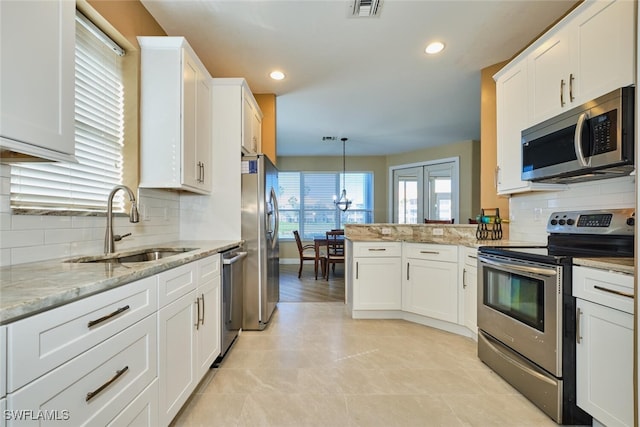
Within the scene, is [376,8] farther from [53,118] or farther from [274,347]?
[274,347]

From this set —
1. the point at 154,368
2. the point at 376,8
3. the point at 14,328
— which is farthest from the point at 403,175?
the point at 14,328

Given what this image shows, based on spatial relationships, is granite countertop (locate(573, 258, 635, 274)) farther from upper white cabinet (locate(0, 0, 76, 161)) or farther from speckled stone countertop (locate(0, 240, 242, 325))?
upper white cabinet (locate(0, 0, 76, 161))

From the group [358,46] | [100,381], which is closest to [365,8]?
[358,46]

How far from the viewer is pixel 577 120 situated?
1.71m

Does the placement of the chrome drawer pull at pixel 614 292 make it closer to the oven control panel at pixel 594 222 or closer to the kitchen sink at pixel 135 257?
the oven control panel at pixel 594 222

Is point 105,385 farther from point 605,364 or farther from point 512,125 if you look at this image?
point 512,125

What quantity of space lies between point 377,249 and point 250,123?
6.27ft

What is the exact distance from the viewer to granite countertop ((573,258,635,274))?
127cm

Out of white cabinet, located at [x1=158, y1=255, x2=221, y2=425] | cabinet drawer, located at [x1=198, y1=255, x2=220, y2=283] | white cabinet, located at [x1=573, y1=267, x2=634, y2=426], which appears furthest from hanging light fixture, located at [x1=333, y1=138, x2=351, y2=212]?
white cabinet, located at [x1=573, y1=267, x2=634, y2=426]

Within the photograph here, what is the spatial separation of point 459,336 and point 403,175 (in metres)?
4.99

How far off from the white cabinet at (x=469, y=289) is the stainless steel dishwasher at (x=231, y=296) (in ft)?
6.66

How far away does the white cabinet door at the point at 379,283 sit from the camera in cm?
315

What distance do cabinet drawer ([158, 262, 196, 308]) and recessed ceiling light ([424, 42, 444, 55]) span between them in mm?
2716

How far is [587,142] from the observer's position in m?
1.63
